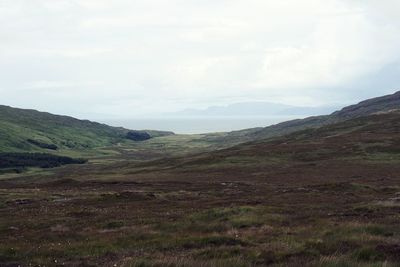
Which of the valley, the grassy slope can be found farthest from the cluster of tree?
the grassy slope

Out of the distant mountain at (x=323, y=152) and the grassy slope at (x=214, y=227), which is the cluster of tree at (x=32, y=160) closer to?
the distant mountain at (x=323, y=152)

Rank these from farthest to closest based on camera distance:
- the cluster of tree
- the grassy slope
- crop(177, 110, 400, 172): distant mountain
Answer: the cluster of tree, crop(177, 110, 400, 172): distant mountain, the grassy slope

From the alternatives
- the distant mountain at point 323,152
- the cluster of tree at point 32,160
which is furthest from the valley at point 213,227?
the cluster of tree at point 32,160

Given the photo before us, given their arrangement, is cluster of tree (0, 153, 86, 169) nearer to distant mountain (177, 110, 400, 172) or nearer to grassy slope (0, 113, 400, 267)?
distant mountain (177, 110, 400, 172)

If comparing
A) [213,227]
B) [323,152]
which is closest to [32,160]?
[323,152]

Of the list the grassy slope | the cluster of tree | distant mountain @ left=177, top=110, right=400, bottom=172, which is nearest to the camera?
the grassy slope

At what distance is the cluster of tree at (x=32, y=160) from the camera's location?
170m

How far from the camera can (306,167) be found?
269 ft

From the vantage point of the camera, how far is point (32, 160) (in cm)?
17900

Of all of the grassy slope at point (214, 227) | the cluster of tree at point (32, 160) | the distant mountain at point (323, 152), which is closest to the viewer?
the grassy slope at point (214, 227)

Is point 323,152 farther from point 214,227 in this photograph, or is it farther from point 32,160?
point 32,160

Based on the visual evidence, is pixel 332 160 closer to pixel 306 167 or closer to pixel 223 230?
pixel 306 167

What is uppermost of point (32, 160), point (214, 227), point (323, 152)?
point (323, 152)

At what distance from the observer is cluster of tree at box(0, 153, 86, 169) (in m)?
170
